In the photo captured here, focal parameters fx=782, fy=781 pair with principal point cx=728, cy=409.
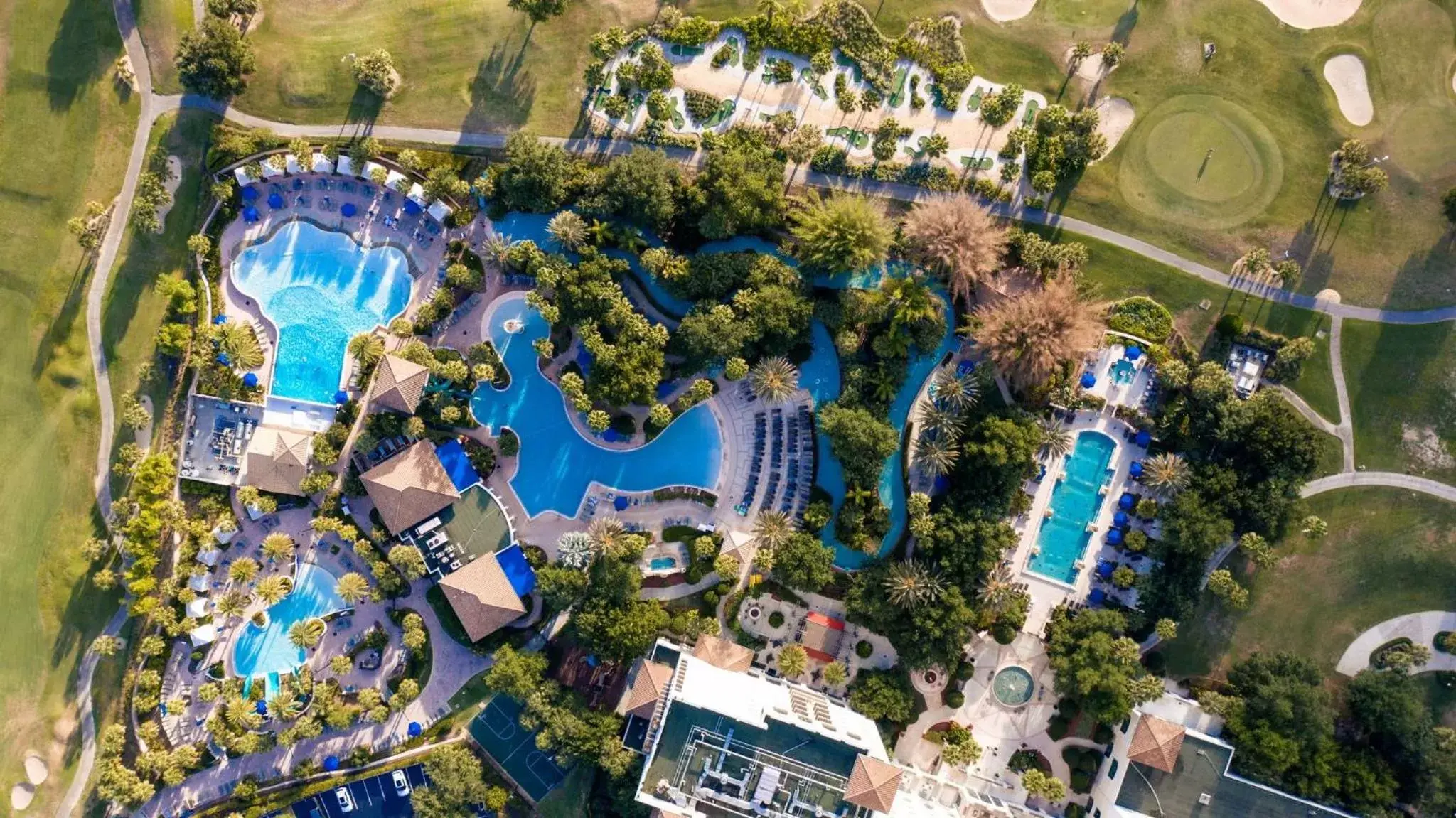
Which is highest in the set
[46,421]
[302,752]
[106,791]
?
[46,421]

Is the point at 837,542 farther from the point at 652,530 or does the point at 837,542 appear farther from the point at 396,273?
the point at 396,273

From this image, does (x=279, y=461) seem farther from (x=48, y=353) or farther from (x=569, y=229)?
(x=569, y=229)

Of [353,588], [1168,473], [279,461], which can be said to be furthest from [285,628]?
[1168,473]

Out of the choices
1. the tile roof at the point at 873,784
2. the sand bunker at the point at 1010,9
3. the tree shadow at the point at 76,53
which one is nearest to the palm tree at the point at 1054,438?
the tile roof at the point at 873,784

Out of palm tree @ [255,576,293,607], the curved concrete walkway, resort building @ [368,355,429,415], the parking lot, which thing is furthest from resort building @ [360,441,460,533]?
the curved concrete walkway

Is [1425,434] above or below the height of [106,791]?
above

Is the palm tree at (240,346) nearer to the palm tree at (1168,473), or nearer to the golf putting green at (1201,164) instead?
the golf putting green at (1201,164)

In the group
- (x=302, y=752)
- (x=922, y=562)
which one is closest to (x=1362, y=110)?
(x=922, y=562)
